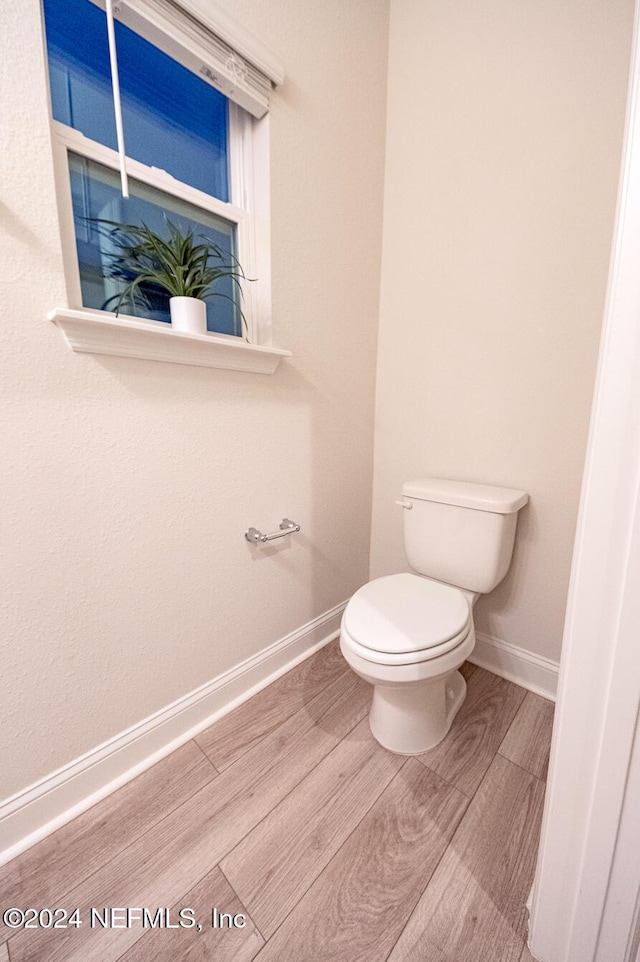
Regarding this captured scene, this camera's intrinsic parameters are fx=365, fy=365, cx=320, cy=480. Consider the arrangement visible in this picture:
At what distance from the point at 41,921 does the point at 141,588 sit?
654 mm

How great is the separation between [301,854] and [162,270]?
1.46m

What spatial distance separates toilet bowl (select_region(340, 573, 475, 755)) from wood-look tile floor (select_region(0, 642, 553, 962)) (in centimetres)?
7

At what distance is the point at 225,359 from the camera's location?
1027 mm

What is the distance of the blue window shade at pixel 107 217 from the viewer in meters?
0.86

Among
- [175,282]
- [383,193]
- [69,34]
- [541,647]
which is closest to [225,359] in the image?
[175,282]

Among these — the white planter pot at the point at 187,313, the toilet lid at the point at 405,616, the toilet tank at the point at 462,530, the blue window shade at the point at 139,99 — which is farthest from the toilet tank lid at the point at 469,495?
the blue window shade at the point at 139,99

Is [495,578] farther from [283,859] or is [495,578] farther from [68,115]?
[68,115]

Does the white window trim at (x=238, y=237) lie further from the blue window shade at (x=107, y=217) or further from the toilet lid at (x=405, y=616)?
the toilet lid at (x=405, y=616)

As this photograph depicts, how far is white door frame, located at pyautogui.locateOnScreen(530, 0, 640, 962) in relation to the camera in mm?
466

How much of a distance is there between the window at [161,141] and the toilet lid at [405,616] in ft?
2.96

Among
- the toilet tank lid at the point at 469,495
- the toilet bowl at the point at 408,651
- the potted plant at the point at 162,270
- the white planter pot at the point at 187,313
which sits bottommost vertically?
the toilet bowl at the point at 408,651

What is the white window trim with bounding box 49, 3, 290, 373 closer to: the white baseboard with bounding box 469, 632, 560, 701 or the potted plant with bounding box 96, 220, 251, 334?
→ the potted plant with bounding box 96, 220, 251, 334

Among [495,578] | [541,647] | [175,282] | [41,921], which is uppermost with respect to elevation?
[175,282]

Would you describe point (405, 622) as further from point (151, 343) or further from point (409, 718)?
point (151, 343)
